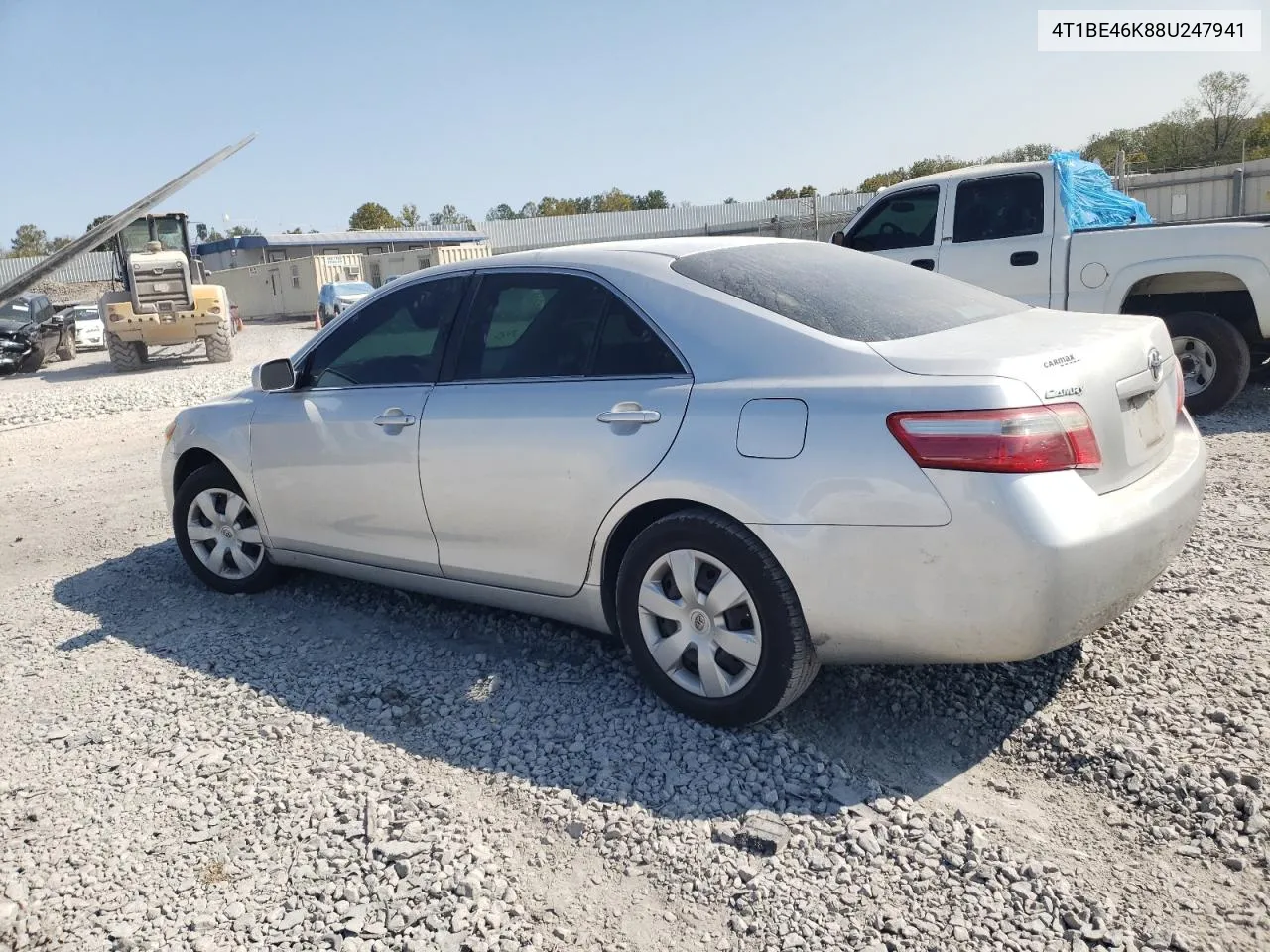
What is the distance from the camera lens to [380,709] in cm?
377

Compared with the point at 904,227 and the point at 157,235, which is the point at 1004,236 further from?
the point at 157,235

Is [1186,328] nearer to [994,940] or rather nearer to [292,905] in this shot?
[994,940]

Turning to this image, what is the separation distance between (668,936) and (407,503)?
222 cm

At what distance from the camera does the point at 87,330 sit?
27125mm

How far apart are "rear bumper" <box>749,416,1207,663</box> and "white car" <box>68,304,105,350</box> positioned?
28.4m

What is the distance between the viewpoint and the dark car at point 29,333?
21.2 meters

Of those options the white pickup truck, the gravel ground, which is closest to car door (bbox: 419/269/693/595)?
the gravel ground

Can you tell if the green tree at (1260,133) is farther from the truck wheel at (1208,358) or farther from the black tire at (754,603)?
the black tire at (754,603)

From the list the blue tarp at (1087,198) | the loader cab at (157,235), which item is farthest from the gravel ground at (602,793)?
the loader cab at (157,235)

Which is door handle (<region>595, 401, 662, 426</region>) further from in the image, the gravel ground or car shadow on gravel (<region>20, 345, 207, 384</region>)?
car shadow on gravel (<region>20, 345, 207, 384</region>)

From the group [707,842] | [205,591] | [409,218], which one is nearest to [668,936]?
[707,842]

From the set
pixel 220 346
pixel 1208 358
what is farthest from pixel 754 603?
pixel 220 346

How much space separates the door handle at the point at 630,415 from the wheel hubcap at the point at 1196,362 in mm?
5889

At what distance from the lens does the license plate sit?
10.6 ft
